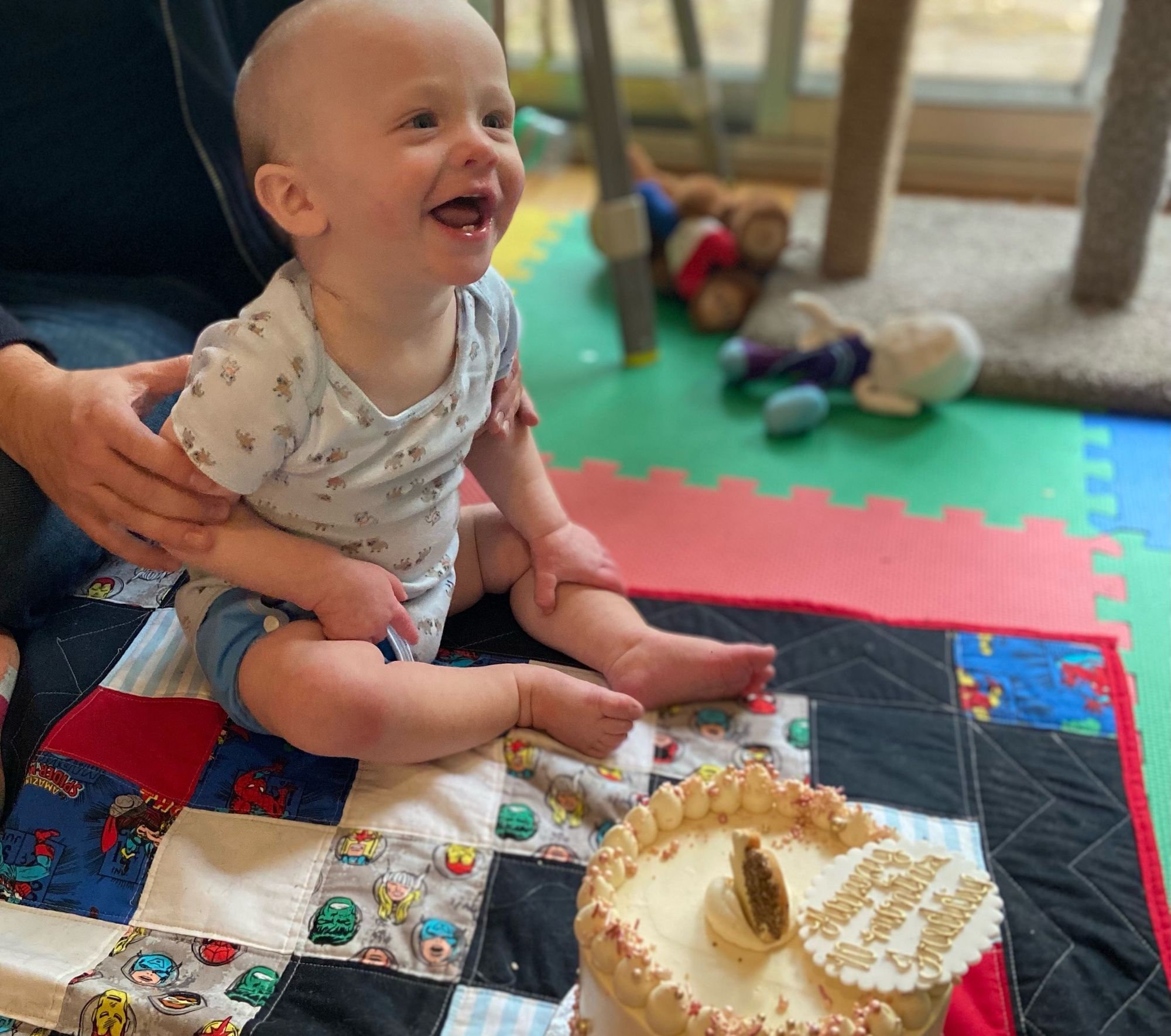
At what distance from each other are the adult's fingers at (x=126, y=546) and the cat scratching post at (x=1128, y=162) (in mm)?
1368

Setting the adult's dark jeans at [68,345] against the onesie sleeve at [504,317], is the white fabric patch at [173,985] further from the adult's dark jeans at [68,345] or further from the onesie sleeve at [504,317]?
the onesie sleeve at [504,317]

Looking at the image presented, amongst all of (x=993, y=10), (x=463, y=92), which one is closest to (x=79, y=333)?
(x=463, y=92)

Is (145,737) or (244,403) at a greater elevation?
(244,403)

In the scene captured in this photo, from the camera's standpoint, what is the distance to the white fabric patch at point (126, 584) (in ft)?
2.72

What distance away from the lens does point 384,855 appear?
780 millimetres

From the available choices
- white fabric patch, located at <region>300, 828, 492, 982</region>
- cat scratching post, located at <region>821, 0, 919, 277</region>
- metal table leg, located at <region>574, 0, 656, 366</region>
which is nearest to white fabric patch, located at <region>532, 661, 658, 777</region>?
white fabric patch, located at <region>300, 828, 492, 982</region>

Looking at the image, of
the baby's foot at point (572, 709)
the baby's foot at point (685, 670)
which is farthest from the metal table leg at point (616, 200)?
the baby's foot at point (572, 709)

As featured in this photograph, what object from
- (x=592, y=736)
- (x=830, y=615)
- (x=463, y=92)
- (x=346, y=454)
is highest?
(x=463, y=92)

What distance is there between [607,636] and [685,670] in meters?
0.08

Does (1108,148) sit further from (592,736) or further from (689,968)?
(689,968)

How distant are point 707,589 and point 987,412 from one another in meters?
0.57

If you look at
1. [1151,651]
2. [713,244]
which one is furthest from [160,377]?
[713,244]

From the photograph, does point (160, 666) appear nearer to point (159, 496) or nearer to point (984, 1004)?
point (159, 496)

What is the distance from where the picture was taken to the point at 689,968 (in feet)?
1.97
